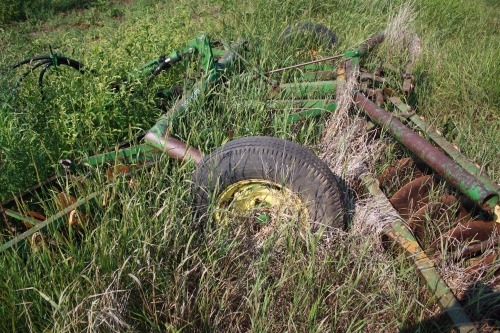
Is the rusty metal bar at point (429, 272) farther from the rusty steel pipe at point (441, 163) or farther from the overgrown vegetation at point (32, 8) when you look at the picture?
the overgrown vegetation at point (32, 8)

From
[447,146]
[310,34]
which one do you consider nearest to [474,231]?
[447,146]

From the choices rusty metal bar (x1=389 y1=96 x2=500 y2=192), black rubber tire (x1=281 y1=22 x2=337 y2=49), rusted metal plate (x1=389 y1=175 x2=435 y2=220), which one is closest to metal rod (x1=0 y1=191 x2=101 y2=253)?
rusted metal plate (x1=389 y1=175 x2=435 y2=220)

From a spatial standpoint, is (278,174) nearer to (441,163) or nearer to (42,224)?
(441,163)

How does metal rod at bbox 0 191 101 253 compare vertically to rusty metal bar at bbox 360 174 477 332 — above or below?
above

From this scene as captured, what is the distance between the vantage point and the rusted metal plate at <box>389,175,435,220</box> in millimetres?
3197

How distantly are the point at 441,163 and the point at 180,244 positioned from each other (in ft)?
5.28

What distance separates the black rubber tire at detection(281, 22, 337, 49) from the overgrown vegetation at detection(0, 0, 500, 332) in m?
0.13

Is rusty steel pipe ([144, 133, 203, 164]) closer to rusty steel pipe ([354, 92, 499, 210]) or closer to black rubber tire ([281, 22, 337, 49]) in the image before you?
rusty steel pipe ([354, 92, 499, 210])

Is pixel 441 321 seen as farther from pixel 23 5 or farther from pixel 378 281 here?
pixel 23 5

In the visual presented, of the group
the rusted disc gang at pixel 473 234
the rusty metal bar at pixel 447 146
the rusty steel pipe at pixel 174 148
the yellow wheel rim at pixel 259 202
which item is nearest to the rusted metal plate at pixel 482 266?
the rusted disc gang at pixel 473 234

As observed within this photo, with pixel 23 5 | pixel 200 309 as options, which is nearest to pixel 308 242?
pixel 200 309

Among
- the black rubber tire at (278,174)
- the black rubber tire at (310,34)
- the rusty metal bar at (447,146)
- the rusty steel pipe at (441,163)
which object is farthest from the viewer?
the black rubber tire at (310,34)

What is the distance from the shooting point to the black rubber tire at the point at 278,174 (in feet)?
9.42

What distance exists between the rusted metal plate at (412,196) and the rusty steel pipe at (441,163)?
0.28 m
